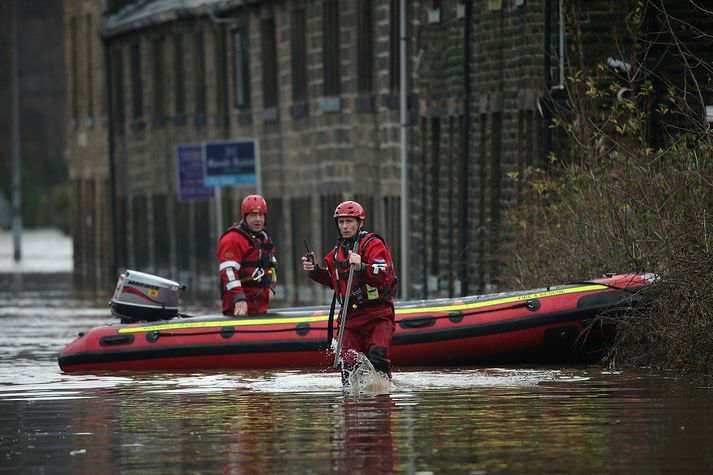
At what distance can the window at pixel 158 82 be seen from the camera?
50.8 m

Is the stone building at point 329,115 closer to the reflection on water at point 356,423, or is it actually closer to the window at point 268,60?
the window at point 268,60

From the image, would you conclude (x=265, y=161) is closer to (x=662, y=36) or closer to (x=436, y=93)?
(x=436, y=93)

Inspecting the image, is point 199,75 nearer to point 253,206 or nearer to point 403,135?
point 403,135

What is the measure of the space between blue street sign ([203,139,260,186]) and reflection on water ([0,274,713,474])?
13.4 m

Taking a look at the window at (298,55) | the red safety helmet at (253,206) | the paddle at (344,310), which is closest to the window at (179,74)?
the window at (298,55)

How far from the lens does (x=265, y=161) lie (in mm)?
42969

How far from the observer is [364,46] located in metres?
37.5

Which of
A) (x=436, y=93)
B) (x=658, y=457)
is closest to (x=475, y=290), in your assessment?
(x=436, y=93)

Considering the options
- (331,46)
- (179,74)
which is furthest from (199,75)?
(331,46)

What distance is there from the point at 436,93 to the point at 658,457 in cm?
2043

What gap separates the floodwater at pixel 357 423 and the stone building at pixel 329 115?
5.76 meters

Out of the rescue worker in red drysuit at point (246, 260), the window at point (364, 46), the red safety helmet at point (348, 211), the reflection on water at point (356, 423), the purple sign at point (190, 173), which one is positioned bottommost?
the reflection on water at point (356, 423)

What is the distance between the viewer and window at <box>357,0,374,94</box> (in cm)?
3719

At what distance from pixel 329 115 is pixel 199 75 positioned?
8.73m
